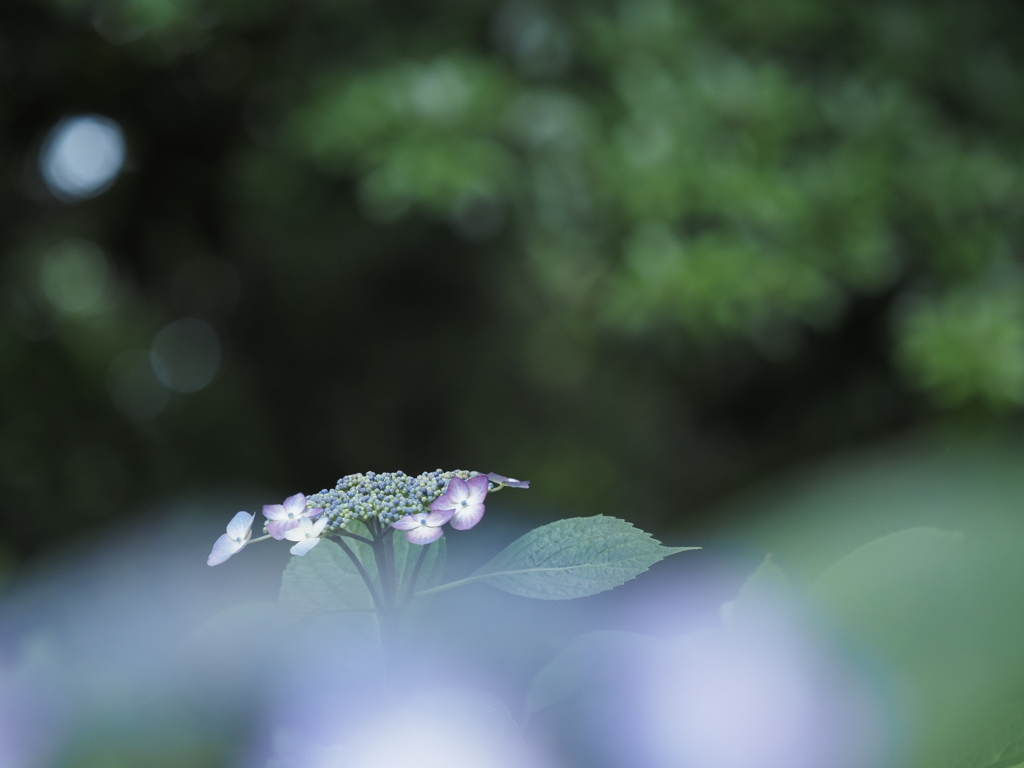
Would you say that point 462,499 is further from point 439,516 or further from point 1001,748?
point 1001,748

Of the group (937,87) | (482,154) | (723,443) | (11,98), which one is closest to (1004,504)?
(482,154)

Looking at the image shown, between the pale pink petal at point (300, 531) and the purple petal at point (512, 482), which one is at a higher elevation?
the purple petal at point (512, 482)

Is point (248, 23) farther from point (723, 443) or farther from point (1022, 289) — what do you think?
point (1022, 289)

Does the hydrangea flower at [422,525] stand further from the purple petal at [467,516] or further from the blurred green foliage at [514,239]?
the blurred green foliage at [514,239]

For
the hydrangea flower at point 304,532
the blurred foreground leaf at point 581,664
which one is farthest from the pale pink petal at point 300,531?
the blurred foreground leaf at point 581,664

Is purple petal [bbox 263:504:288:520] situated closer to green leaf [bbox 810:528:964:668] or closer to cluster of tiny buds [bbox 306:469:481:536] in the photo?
cluster of tiny buds [bbox 306:469:481:536]

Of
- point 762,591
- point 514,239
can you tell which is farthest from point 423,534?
point 514,239
